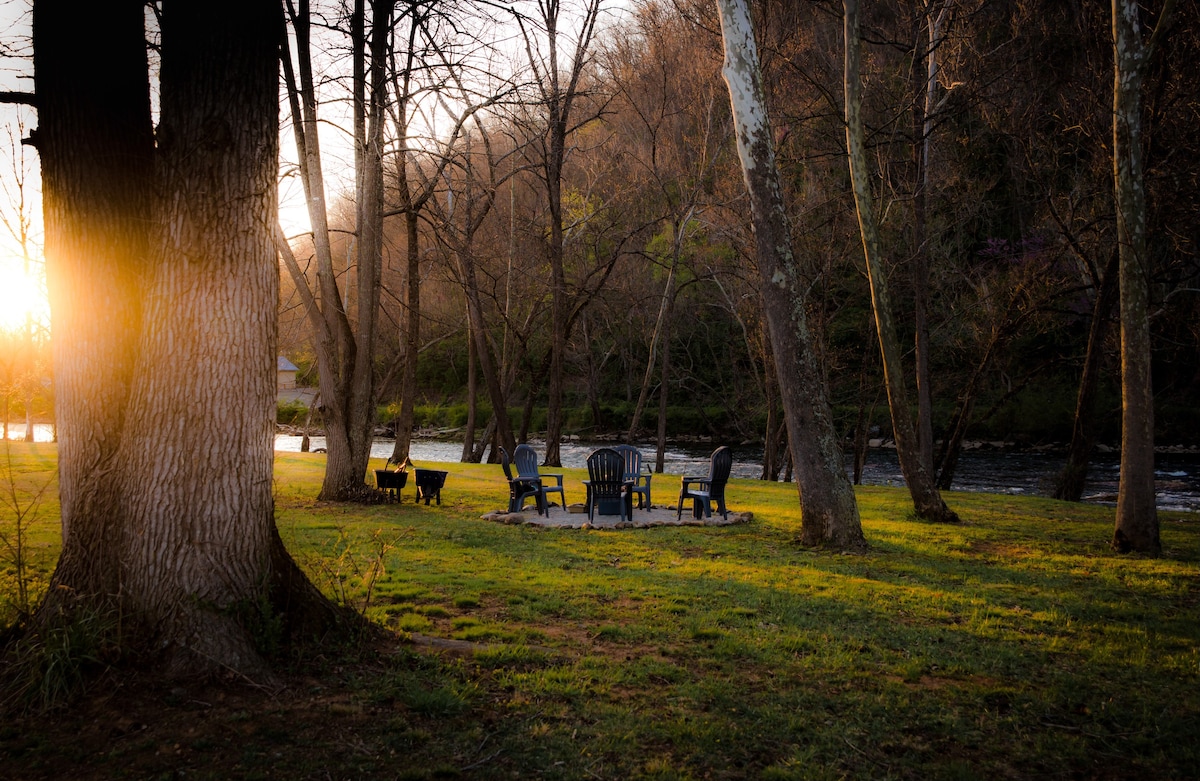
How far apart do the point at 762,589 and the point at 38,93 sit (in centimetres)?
603

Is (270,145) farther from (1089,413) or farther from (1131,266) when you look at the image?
(1089,413)

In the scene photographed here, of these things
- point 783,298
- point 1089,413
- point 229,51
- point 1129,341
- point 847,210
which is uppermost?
point 847,210

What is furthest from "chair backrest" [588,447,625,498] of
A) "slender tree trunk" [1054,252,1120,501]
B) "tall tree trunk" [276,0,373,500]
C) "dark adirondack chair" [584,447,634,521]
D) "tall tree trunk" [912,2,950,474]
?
"slender tree trunk" [1054,252,1120,501]

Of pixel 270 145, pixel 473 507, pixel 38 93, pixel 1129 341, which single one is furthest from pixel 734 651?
pixel 473 507

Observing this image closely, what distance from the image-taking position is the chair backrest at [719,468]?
10.6m

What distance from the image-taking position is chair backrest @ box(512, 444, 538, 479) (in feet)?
39.2

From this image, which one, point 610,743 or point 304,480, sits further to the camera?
point 304,480

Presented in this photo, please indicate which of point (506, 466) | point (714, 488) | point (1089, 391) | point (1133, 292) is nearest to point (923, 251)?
point (1089, 391)

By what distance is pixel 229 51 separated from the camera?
3734 mm

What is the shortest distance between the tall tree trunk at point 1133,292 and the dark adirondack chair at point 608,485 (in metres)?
6.13

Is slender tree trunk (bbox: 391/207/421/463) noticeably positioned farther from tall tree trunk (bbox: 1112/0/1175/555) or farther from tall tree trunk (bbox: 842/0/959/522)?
tall tree trunk (bbox: 1112/0/1175/555)

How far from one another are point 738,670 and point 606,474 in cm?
653

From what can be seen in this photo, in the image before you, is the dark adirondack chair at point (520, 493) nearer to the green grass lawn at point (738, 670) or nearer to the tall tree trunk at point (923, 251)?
the green grass lawn at point (738, 670)

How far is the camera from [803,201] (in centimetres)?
1989
